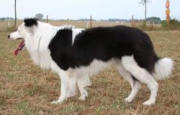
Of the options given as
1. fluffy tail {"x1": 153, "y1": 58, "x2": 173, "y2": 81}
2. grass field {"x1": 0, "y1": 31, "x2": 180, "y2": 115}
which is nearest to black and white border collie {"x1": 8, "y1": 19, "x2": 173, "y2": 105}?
fluffy tail {"x1": 153, "y1": 58, "x2": 173, "y2": 81}

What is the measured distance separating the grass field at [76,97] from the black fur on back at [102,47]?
2.23 feet

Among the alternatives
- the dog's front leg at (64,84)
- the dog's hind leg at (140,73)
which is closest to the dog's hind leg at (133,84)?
the dog's hind leg at (140,73)

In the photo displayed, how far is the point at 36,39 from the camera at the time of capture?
5.46m

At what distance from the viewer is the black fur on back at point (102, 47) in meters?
4.93

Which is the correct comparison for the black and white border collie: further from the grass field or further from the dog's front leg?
the grass field

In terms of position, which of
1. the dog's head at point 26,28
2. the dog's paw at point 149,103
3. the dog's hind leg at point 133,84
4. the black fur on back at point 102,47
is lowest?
the dog's paw at point 149,103

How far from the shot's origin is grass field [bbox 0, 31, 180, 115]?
4520 millimetres

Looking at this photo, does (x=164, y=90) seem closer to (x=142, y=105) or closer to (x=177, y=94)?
(x=177, y=94)

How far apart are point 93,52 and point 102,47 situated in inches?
7.1

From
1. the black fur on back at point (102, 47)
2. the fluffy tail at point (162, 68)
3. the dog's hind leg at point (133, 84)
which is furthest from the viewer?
the dog's hind leg at point (133, 84)

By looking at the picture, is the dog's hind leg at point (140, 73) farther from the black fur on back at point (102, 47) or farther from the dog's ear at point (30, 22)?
the dog's ear at point (30, 22)

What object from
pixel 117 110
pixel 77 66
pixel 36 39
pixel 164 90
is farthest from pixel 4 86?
pixel 164 90

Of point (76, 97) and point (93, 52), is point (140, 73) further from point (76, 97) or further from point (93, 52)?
point (76, 97)

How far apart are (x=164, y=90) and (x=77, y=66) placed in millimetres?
1884
